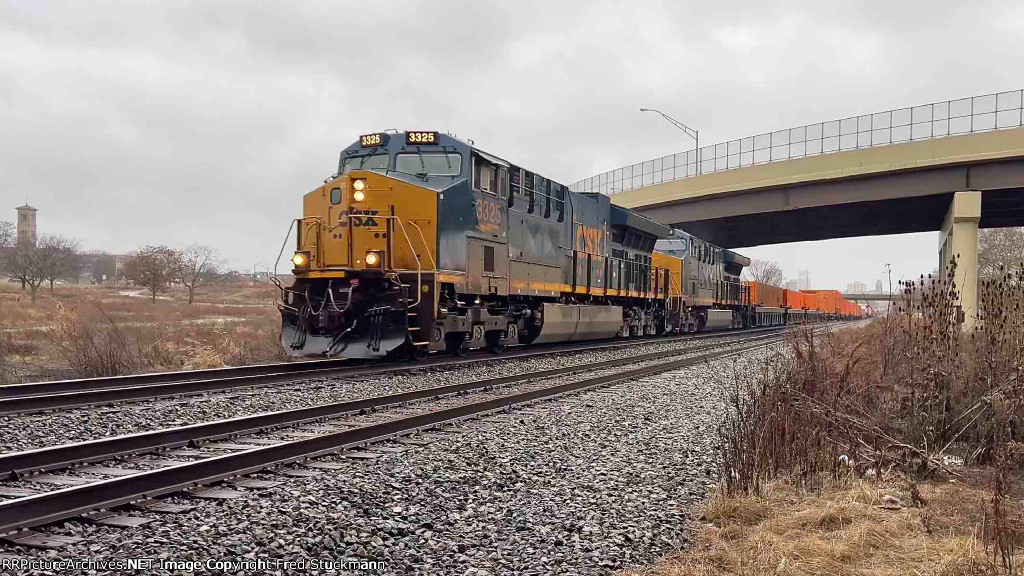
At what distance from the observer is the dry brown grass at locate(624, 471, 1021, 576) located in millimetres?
3451

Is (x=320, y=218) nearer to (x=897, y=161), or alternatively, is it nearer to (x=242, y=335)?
(x=242, y=335)

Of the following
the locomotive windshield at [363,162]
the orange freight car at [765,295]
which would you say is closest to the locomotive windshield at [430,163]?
the locomotive windshield at [363,162]

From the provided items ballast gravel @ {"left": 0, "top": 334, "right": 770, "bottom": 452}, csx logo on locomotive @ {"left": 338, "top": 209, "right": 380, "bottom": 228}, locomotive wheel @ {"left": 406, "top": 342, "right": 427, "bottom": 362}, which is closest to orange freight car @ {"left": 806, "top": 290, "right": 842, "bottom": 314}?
locomotive wheel @ {"left": 406, "top": 342, "right": 427, "bottom": 362}

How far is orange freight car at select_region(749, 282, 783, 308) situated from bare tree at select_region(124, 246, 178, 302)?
32609mm

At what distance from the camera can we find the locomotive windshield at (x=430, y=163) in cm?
1212

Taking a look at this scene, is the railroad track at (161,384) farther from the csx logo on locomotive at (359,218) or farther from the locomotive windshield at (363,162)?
the locomotive windshield at (363,162)

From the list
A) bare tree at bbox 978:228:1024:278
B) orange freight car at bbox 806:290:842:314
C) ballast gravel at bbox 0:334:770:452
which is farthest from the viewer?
orange freight car at bbox 806:290:842:314

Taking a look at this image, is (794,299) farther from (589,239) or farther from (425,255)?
(425,255)

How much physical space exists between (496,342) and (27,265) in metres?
35.0

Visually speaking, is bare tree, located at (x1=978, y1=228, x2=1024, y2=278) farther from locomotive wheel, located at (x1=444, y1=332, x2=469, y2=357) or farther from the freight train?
locomotive wheel, located at (x1=444, y1=332, x2=469, y2=357)

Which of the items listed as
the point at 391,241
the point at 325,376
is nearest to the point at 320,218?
the point at 391,241

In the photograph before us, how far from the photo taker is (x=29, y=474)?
4.77 m

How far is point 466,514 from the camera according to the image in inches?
169

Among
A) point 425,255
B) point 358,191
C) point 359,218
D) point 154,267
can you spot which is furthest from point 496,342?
point 154,267
